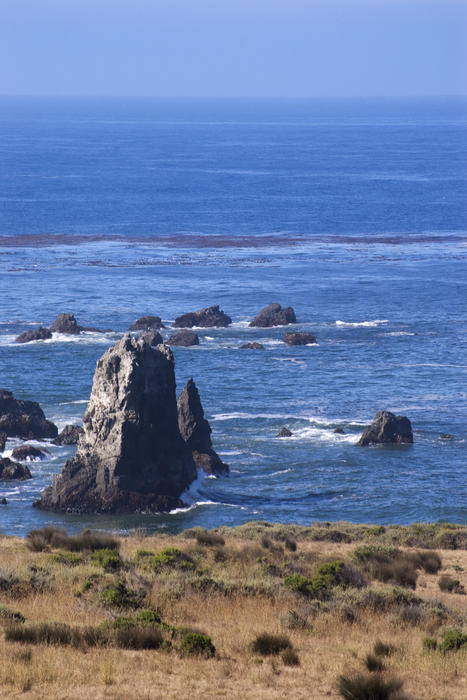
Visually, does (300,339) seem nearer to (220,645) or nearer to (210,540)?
(210,540)

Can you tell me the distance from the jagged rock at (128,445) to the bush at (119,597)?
90.0ft

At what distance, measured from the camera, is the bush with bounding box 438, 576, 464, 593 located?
1140 inches

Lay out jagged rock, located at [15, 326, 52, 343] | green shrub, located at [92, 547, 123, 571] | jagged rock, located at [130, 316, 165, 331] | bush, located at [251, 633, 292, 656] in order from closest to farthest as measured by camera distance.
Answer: bush, located at [251, 633, 292, 656] → green shrub, located at [92, 547, 123, 571] → jagged rock, located at [15, 326, 52, 343] → jagged rock, located at [130, 316, 165, 331]

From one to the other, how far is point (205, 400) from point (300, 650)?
52.4 m

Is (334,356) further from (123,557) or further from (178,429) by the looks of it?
(123,557)

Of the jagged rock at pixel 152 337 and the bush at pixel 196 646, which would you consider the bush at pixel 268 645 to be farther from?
the jagged rock at pixel 152 337

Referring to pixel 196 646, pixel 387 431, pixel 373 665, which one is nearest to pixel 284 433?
pixel 387 431

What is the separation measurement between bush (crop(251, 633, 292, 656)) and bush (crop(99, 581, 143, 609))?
157 inches

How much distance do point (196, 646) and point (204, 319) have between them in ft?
252

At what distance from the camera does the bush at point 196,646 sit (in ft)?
63.7

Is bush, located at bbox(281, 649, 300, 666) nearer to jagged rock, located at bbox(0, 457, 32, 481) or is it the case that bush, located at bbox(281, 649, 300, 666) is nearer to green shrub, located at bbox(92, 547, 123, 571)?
green shrub, located at bbox(92, 547, 123, 571)

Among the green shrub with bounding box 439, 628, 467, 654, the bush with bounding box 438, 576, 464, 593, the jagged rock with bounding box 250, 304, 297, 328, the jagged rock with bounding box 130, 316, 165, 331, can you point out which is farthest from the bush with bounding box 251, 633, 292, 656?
the jagged rock with bounding box 250, 304, 297, 328

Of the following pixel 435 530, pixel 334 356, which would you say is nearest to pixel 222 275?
pixel 334 356

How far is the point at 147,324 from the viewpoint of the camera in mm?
94688
